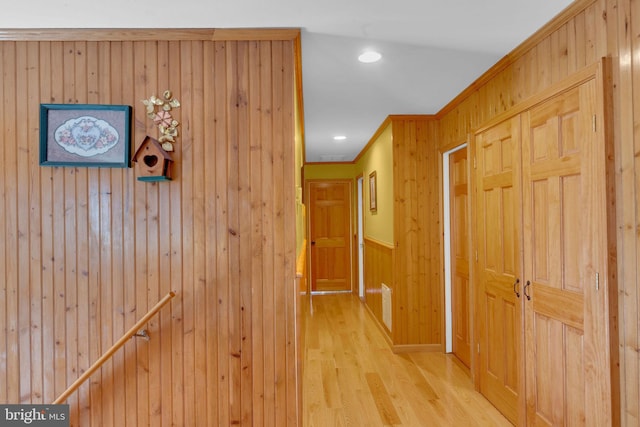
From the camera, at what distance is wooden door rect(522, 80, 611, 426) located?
184 centimetres

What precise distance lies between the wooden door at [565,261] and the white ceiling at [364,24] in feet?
1.69

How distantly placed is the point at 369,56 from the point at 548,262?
1.62m

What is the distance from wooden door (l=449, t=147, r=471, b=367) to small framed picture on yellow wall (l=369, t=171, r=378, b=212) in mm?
1300

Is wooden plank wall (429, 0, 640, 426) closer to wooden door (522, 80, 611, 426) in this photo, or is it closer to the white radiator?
wooden door (522, 80, 611, 426)

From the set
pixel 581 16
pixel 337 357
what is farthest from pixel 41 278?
pixel 581 16

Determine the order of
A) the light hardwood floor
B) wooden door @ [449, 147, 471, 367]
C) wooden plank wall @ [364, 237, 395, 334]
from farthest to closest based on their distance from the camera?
1. wooden plank wall @ [364, 237, 395, 334]
2. wooden door @ [449, 147, 471, 367]
3. the light hardwood floor

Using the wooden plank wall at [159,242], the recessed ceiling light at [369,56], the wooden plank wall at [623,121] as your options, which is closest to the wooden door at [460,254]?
the recessed ceiling light at [369,56]

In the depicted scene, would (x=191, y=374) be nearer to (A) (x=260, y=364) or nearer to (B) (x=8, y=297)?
(A) (x=260, y=364)

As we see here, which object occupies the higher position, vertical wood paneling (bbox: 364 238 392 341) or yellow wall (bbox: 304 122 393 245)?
yellow wall (bbox: 304 122 393 245)

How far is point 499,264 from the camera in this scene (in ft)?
9.12

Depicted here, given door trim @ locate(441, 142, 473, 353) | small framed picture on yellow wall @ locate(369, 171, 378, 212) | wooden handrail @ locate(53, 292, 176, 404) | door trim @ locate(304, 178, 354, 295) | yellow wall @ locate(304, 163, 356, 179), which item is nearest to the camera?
wooden handrail @ locate(53, 292, 176, 404)

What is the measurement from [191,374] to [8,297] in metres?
1.09

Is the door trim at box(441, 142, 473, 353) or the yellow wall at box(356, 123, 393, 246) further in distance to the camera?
the yellow wall at box(356, 123, 393, 246)

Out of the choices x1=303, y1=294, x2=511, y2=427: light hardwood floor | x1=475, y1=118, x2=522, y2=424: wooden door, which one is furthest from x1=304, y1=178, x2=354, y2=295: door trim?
x1=475, y1=118, x2=522, y2=424: wooden door
